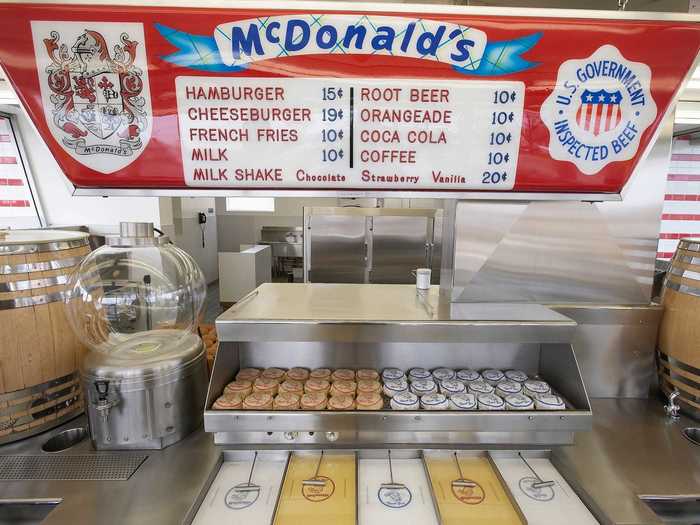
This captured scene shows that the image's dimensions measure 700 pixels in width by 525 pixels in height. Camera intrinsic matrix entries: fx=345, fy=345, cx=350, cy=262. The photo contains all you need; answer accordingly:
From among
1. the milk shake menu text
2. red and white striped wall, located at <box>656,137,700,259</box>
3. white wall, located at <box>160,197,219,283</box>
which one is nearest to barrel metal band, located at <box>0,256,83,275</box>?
the milk shake menu text

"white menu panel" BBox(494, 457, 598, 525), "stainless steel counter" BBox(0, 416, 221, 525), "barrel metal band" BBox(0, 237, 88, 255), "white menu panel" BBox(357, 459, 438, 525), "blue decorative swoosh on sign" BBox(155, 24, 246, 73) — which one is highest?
"blue decorative swoosh on sign" BBox(155, 24, 246, 73)

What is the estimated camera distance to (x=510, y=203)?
4.98 feet

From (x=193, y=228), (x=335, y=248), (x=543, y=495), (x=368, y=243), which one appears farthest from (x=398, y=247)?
(x=193, y=228)

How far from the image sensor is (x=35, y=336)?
1223mm

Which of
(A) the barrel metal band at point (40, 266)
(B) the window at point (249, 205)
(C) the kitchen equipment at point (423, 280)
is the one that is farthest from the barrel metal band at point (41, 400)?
(B) the window at point (249, 205)

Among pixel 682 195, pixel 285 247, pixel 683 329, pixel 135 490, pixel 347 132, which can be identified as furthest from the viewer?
pixel 285 247

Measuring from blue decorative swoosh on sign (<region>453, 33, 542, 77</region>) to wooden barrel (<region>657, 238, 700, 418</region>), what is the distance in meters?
1.03

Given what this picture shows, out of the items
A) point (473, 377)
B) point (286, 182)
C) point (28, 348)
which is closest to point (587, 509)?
point (473, 377)

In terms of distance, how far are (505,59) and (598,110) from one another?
0.39 m

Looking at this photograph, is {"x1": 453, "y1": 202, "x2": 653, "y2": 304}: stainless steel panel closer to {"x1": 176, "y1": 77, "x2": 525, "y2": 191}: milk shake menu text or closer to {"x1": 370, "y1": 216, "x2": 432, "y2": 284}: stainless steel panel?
{"x1": 176, "y1": 77, "x2": 525, "y2": 191}: milk shake menu text

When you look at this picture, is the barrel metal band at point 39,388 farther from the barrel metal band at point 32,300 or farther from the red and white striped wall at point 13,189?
the red and white striped wall at point 13,189

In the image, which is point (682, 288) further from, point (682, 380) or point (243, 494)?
point (243, 494)

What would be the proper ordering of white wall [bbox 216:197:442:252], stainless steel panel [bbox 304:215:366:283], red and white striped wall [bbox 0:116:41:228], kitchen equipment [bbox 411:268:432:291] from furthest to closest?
1. white wall [bbox 216:197:442:252]
2. stainless steel panel [bbox 304:215:366:283]
3. red and white striped wall [bbox 0:116:41:228]
4. kitchen equipment [bbox 411:268:432:291]

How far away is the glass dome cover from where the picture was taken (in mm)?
1302
